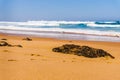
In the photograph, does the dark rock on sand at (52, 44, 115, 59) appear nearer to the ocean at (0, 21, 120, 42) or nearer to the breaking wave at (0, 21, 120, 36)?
the ocean at (0, 21, 120, 42)

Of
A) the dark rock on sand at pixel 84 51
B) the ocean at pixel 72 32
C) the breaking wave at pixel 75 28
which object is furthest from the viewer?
Result: the breaking wave at pixel 75 28

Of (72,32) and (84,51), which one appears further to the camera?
(72,32)

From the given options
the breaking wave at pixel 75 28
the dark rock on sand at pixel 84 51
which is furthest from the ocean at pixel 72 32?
the dark rock on sand at pixel 84 51

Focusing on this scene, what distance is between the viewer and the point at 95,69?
7312 millimetres

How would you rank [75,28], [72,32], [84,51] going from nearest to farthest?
[84,51]
[72,32]
[75,28]

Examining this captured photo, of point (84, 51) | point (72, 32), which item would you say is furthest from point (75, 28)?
point (84, 51)

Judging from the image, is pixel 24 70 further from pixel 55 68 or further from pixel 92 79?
pixel 92 79

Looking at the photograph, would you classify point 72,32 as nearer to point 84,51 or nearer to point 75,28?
point 75,28

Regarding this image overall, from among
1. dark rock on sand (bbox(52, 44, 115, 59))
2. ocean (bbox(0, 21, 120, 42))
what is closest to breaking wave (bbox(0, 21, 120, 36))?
ocean (bbox(0, 21, 120, 42))

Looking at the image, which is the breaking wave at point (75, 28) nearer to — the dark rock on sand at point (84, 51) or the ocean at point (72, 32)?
the ocean at point (72, 32)

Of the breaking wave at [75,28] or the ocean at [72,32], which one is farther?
the breaking wave at [75,28]

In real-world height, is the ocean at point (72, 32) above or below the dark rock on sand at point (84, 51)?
below

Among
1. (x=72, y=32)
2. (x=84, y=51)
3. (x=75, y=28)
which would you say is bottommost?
(x=75, y=28)

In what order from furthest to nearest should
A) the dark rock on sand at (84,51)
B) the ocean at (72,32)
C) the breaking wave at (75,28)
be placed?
the breaking wave at (75,28), the ocean at (72,32), the dark rock on sand at (84,51)
